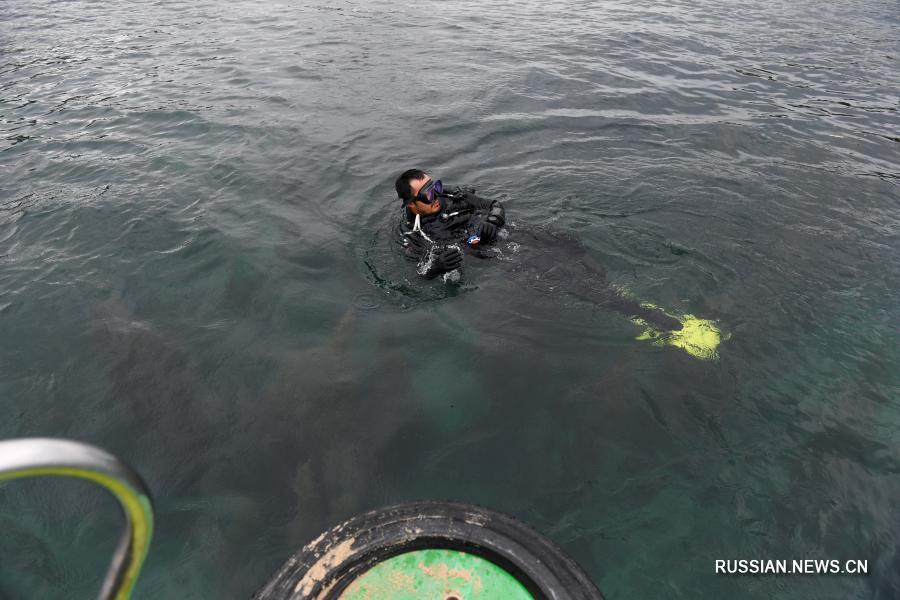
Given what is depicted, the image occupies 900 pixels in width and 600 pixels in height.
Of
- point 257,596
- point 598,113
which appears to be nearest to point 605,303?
point 257,596

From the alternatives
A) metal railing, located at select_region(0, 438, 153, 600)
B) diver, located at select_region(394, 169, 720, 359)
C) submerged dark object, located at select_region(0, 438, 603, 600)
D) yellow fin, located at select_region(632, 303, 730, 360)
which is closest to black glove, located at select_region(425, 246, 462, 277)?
diver, located at select_region(394, 169, 720, 359)

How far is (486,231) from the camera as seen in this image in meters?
5.98

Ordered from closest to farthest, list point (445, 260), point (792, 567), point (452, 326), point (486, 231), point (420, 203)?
1. point (792, 567)
2. point (452, 326)
3. point (445, 260)
4. point (486, 231)
5. point (420, 203)

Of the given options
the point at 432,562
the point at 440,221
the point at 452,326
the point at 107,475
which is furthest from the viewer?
the point at 440,221

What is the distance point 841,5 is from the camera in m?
18.3

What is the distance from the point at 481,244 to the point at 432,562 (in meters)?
4.04

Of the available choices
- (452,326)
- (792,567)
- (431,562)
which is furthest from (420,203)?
(792,567)

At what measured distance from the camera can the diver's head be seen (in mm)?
6059

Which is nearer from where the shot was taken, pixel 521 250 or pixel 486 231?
pixel 486 231

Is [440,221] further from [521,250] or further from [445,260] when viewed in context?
[521,250]

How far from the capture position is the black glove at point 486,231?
5984 millimetres

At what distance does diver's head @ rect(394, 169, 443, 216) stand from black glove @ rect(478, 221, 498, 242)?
0.69m

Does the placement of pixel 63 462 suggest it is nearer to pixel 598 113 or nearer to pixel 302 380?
pixel 302 380

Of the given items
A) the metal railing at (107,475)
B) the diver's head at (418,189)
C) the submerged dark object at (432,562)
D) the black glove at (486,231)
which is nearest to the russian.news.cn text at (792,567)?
the submerged dark object at (432,562)
